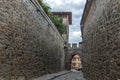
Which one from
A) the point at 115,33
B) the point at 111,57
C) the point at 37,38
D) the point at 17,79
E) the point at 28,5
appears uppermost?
the point at 28,5

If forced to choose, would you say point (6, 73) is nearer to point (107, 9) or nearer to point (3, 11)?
point (3, 11)

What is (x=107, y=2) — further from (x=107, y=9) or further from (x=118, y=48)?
(x=118, y=48)

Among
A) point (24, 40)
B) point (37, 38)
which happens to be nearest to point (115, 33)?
point (24, 40)

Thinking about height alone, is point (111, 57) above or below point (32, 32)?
below

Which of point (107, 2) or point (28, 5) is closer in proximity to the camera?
point (107, 2)

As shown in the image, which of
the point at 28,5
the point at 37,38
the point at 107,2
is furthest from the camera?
the point at 37,38

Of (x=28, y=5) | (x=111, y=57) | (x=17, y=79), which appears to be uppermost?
(x=28, y=5)

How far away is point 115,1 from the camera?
5680mm

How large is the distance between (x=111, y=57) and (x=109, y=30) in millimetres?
779

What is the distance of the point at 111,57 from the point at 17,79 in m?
3.56

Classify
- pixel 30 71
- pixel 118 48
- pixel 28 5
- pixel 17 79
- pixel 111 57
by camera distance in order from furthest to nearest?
pixel 30 71 < pixel 28 5 < pixel 17 79 < pixel 111 57 < pixel 118 48

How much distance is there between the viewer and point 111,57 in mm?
6098

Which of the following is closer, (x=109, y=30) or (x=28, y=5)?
(x=109, y=30)

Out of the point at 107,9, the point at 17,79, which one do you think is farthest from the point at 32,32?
the point at 107,9
